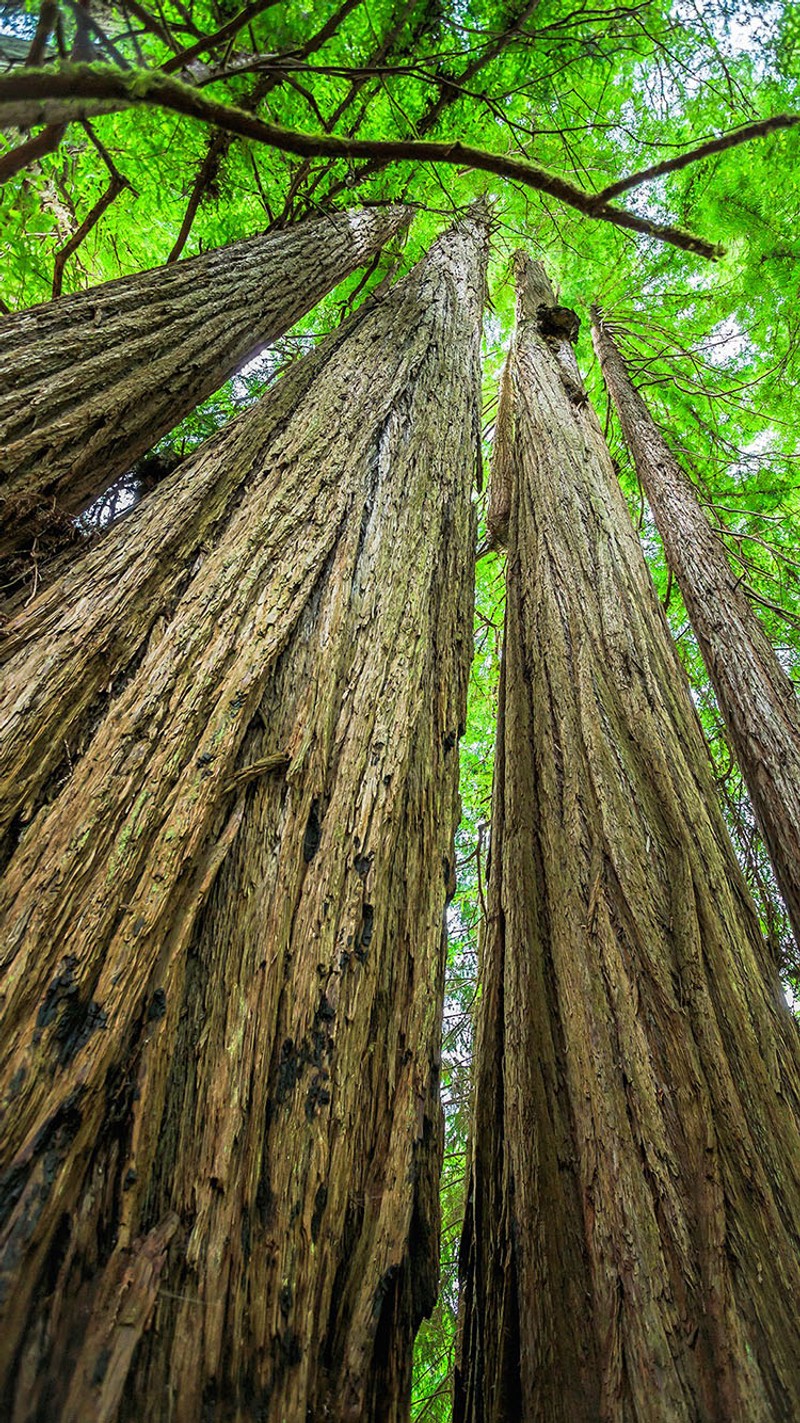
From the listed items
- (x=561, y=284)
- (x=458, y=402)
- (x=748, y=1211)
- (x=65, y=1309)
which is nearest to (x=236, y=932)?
(x=65, y=1309)

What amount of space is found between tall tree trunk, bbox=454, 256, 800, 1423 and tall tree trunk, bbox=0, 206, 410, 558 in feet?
4.79

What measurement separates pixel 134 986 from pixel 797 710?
3345 millimetres

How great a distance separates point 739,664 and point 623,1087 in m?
2.67

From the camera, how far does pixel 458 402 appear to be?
2.91 metres

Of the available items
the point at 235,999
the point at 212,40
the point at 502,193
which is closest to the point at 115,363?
the point at 212,40

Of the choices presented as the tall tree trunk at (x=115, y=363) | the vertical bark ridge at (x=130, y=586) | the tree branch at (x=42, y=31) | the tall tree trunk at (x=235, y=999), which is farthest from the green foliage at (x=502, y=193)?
the tall tree trunk at (x=235, y=999)

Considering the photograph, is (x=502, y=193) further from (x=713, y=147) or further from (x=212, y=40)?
(x=212, y=40)

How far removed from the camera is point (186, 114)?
1593mm

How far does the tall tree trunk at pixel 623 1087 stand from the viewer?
41.8 inches

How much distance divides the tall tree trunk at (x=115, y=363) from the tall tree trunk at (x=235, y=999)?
217 mm

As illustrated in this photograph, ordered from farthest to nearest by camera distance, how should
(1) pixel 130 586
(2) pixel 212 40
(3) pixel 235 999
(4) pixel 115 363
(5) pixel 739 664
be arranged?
(5) pixel 739 664
(4) pixel 115 363
(2) pixel 212 40
(1) pixel 130 586
(3) pixel 235 999

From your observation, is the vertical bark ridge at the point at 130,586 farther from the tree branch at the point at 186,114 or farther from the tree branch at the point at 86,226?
the tree branch at the point at 86,226

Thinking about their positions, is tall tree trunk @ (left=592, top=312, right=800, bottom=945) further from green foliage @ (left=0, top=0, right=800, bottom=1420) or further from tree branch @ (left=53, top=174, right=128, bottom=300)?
tree branch @ (left=53, top=174, right=128, bottom=300)

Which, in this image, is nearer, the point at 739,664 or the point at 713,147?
the point at 713,147
